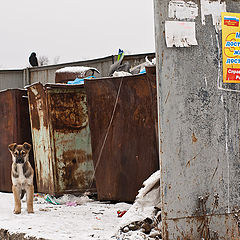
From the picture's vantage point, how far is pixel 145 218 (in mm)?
4070

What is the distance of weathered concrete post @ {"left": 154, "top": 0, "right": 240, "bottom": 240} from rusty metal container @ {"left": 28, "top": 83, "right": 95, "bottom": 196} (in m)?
2.98

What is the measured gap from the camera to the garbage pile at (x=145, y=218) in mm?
3883

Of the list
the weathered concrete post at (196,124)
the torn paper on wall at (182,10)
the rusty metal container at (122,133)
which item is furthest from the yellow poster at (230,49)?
the rusty metal container at (122,133)

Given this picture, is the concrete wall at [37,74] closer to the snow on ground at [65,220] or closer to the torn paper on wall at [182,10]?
the snow on ground at [65,220]

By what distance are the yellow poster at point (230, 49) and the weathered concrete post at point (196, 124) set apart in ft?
0.05

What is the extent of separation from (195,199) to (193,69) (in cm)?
107

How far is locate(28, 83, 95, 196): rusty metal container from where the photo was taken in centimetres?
645

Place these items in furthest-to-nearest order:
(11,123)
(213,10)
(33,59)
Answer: (33,59), (11,123), (213,10)

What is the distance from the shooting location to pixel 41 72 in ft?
53.7

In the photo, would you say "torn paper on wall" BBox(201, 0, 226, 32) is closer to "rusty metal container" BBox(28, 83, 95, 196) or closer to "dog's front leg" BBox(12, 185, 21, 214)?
"rusty metal container" BBox(28, 83, 95, 196)

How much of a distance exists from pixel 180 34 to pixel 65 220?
2.48m

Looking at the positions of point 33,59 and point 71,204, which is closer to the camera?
point 71,204

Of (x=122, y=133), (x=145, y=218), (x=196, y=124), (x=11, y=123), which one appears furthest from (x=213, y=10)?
(x=11, y=123)

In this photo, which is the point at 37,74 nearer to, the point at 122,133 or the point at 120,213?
the point at 122,133
